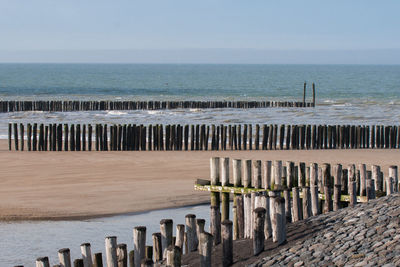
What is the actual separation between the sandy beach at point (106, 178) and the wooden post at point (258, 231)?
6.24 metres

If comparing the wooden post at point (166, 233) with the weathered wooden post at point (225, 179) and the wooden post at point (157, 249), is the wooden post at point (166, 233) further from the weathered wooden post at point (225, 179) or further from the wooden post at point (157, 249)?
the weathered wooden post at point (225, 179)

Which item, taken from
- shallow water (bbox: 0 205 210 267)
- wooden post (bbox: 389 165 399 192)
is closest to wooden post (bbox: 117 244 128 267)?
shallow water (bbox: 0 205 210 267)

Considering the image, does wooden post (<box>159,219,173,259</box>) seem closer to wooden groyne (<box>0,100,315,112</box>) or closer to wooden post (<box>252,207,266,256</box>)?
wooden post (<box>252,207,266,256</box>)

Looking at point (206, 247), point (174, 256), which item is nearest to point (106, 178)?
point (206, 247)

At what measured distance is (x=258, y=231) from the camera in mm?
7488

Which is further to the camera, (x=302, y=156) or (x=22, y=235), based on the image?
(x=302, y=156)

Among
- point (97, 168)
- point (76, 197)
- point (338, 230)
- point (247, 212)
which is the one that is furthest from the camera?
point (97, 168)

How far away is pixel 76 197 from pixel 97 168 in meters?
4.06

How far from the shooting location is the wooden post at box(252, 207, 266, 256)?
7.49 m

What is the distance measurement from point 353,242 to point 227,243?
55.5 inches

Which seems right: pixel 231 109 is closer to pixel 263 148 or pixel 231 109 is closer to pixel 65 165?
pixel 263 148

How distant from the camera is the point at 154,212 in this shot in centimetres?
1347

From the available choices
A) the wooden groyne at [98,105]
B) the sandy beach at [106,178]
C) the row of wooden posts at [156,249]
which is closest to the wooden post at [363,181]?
the row of wooden posts at [156,249]

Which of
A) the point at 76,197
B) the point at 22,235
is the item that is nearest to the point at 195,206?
the point at 76,197
